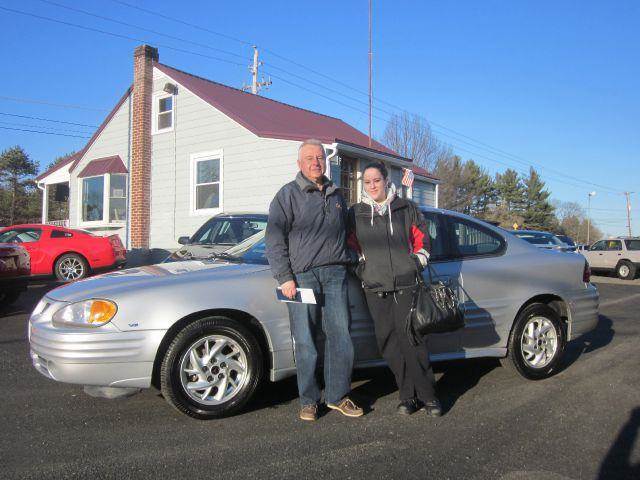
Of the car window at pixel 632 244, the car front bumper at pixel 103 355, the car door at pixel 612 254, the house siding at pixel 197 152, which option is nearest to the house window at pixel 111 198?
the house siding at pixel 197 152

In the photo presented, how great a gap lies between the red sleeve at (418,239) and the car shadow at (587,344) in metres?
2.25

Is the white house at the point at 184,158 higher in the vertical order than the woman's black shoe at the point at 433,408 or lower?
higher

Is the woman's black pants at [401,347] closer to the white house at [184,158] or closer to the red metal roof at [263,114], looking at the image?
the white house at [184,158]

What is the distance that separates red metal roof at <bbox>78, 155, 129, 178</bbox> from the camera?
52.9ft

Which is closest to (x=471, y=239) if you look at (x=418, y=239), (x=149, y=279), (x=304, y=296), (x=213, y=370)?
(x=418, y=239)

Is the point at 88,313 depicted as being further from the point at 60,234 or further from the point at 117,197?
the point at 117,197

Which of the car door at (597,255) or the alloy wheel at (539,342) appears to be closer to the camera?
the alloy wheel at (539,342)

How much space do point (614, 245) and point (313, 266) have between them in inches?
779

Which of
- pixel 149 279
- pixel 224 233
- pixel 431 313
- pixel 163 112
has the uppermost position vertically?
pixel 163 112

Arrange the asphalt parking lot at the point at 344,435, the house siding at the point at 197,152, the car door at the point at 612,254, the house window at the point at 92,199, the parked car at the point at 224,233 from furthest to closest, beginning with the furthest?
the car door at the point at 612,254
the house window at the point at 92,199
the house siding at the point at 197,152
the parked car at the point at 224,233
the asphalt parking lot at the point at 344,435

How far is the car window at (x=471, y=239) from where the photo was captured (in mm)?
4629

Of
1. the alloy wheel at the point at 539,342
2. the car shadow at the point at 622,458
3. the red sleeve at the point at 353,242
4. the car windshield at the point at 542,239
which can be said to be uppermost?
the car windshield at the point at 542,239

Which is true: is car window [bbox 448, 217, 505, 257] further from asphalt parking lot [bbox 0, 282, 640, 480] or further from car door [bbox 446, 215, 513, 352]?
asphalt parking lot [bbox 0, 282, 640, 480]

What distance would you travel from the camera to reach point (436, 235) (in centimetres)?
456
